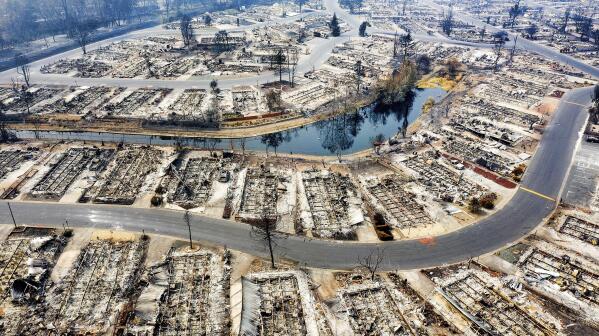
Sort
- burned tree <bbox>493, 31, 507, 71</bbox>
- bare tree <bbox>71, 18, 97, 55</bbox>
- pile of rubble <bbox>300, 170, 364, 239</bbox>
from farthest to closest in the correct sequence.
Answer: bare tree <bbox>71, 18, 97, 55</bbox> → burned tree <bbox>493, 31, 507, 71</bbox> → pile of rubble <bbox>300, 170, 364, 239</bbox>

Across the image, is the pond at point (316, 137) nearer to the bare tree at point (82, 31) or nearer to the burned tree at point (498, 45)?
the burned tree at point (498, 45)

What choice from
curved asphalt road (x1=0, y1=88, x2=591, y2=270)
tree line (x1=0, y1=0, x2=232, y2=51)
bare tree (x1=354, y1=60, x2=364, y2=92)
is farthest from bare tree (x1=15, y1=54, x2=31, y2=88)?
bare tree (x1=354, y1=60, x2=364, y2=92)

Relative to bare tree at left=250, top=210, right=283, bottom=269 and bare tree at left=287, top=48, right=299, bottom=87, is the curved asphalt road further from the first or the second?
bare tree at left=287, top=48, right=299, bottom=87

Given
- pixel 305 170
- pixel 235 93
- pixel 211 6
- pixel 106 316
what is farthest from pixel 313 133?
pixel 211 6

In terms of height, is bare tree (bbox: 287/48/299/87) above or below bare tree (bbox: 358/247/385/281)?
above

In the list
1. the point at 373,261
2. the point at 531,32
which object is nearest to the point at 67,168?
the point at 373,261

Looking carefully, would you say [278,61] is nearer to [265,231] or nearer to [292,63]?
[292,63]

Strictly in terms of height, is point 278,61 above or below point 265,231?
above
